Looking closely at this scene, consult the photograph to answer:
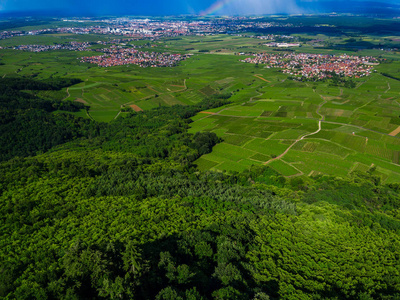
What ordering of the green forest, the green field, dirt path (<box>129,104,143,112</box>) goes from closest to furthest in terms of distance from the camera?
the green forest → the green field → dirt path (<box>129,104,143,112</box>)

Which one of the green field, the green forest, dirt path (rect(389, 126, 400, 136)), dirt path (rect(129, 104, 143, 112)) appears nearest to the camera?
the green forest

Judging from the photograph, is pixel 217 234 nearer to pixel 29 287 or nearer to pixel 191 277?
pixel 191 277

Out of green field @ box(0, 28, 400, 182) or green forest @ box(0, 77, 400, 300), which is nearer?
green forest @ box(0, 77, 400, 300)

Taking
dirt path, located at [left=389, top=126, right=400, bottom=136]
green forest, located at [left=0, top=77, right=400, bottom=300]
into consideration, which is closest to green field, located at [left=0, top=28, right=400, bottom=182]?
dirt path, located at [left=389, top=126, right=400, bottom=136]

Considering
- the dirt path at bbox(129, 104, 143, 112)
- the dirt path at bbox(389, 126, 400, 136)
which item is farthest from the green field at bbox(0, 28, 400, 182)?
the dirt path at bbox(129, 104, 143, 112)

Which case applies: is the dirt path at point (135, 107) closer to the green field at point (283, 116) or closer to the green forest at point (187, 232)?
the green field at point (283, 116)

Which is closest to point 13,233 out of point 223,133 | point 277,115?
point 223,133

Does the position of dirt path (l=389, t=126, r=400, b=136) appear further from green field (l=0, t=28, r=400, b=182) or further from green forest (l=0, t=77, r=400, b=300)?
green forest (l=0, t=77, r=400, b=300)

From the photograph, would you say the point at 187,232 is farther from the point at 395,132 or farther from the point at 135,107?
the point at 135,107

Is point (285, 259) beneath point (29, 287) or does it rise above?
beneath

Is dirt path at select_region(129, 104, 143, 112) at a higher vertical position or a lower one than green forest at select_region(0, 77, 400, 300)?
Result: lower
